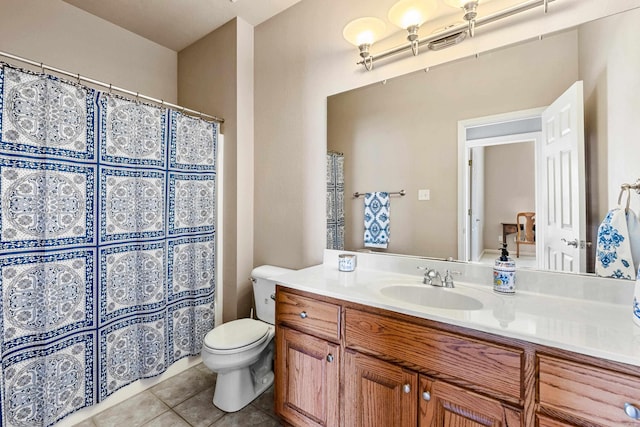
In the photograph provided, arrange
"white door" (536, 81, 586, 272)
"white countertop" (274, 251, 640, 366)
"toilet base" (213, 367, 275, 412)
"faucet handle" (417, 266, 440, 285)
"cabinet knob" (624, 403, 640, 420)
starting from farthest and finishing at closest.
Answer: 1. "toilet base" (213, 367, 275, 412)
2. "faucet handle" (417, 266, 440, 285)
3. "white door" (536, 81, 586, 272)
4. "white countertop" (274, 251, 640, 366)
5. "cabinet knob" (624, 403, 640, 420)

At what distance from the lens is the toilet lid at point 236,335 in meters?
1.61

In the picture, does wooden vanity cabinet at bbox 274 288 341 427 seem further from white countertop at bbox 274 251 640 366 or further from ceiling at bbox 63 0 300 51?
ceiling at bbox 63 0 300 51

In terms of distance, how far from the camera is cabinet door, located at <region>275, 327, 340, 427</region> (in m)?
1.25

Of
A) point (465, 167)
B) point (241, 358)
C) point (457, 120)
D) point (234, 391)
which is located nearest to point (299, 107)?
point (457, 120)

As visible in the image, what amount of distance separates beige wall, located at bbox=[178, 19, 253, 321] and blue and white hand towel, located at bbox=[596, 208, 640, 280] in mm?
2026

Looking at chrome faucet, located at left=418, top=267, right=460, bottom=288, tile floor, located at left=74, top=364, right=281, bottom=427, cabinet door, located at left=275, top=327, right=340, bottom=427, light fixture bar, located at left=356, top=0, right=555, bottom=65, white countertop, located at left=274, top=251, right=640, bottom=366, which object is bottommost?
tile floor, located at left=74, top=364, right=281, bottom=427

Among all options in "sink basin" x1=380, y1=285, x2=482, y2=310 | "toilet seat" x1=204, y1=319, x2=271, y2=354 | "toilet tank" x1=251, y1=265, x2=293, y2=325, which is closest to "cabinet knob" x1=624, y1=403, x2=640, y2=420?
"sink basin" x1=380, y1=285, x2=482, y2=310

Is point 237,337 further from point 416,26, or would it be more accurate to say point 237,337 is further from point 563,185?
point 416,26

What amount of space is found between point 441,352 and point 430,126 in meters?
1.09

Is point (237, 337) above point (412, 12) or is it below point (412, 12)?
below

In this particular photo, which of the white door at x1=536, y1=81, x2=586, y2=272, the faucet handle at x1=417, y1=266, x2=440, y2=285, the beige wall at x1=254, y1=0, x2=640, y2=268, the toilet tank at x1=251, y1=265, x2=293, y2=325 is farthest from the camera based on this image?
the toilet tank at x1=251, y1=265, x2=293, y2=325

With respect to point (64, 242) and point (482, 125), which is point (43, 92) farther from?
point (482, 125)

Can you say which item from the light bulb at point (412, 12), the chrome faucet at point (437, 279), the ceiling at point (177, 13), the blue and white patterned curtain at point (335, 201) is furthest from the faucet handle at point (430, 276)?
the ceiling at point (177, 13)

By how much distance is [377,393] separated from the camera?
3.71 ft
